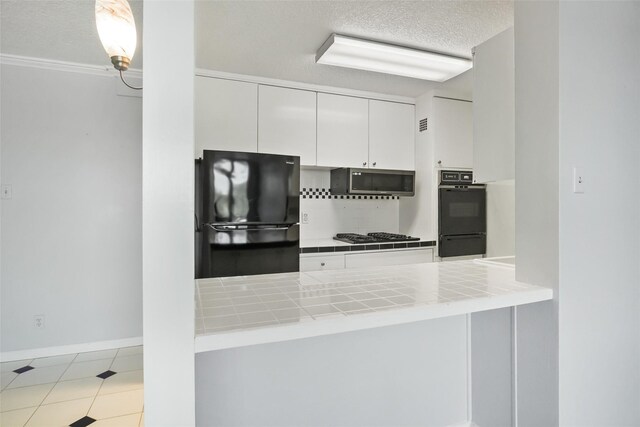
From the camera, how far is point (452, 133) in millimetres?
3445

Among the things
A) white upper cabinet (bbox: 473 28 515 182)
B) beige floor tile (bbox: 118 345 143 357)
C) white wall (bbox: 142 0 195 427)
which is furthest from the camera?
beige floor tile (bbox: 118 345 143 357)

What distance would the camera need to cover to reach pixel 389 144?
137 inches

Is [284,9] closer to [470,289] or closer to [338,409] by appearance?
[470,289]

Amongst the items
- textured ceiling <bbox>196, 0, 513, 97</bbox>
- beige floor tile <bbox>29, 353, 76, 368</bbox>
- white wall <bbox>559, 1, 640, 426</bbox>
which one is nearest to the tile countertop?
white wall <bbox>559, 1, 640, 426</bbox>

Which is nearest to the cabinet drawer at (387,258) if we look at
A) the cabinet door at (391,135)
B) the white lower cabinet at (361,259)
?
the white lower cabinet at (361,259)

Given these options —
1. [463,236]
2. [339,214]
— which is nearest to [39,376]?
[339,214]

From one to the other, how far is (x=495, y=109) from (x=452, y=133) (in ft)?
6.45

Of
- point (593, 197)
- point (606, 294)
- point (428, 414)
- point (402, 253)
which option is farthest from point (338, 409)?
point (402, 253)

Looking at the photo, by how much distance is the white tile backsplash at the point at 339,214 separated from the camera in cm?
345

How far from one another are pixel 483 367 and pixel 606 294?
0.55 meters

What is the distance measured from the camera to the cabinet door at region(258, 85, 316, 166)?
3.00 m

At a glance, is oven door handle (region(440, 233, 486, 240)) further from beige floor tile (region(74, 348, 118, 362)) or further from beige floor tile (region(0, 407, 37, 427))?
beige floor tile (region(0, 407, 37, 427))

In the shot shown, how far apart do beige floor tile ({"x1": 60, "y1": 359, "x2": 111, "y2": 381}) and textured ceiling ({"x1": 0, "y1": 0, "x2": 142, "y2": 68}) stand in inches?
90.6

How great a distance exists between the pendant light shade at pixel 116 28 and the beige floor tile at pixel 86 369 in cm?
217
